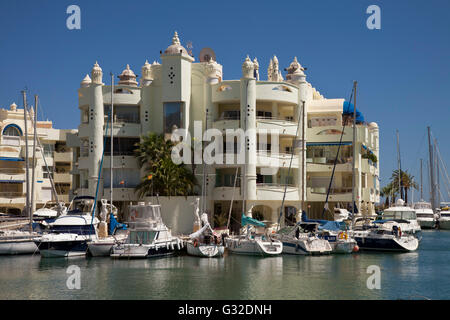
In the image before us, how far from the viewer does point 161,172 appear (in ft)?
189

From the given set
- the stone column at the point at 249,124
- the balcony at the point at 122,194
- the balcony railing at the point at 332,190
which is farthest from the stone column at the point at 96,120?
the balcony railing at the point at 332,190

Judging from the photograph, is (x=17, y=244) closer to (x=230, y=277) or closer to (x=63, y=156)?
(x=230, y=277)

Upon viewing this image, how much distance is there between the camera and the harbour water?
31719 millimetres

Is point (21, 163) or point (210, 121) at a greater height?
point (210, 121)

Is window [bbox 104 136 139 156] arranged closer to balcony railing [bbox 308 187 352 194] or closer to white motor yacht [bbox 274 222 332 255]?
white motor yacht [bbox 274 222 332 255]

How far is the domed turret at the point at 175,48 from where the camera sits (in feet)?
200

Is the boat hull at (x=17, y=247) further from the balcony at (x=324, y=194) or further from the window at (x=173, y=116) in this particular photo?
the balcony at (x=324, y=194)

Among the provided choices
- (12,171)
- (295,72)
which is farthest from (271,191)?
(12,171)

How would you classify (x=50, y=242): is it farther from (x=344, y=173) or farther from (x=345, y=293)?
(x=344, y=173)

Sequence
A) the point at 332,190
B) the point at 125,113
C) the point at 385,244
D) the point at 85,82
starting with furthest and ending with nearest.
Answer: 1. the point at 332,190
2. the point at 85,82
3. the point at 125,113
4. the point at 385,244

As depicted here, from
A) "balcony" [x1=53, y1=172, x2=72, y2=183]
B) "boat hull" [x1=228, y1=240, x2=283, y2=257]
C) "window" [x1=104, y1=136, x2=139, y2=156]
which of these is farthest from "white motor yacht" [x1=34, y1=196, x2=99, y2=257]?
"balcony" [x1=53, y1=172, x2=72, y2=183]

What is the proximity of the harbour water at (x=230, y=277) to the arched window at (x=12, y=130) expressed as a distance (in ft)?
115

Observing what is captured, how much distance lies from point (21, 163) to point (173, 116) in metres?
30.2
